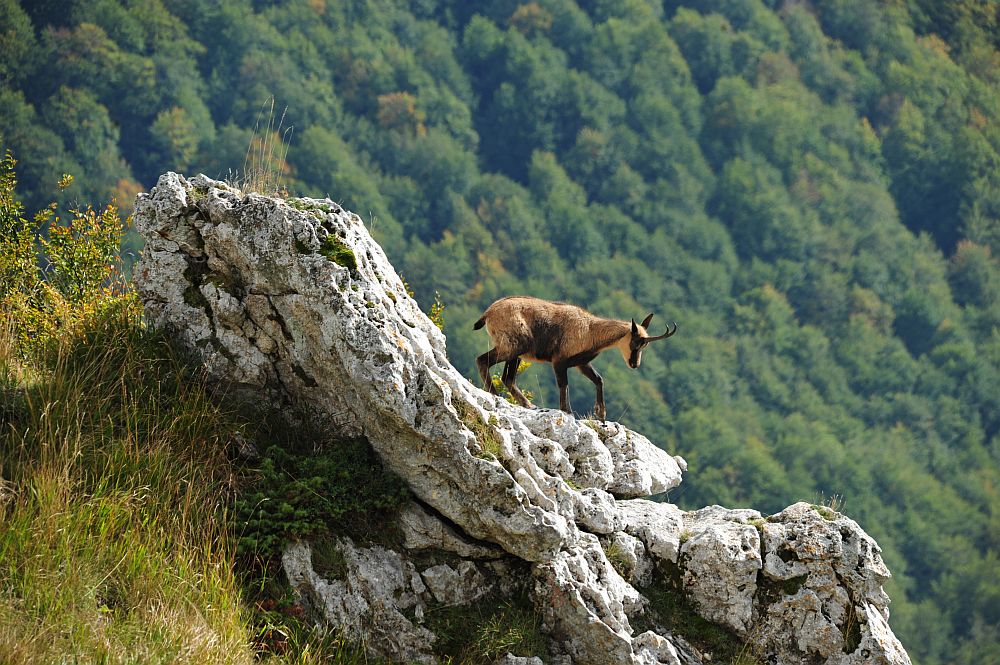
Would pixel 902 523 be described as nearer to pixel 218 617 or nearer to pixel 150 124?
pixel 150 124

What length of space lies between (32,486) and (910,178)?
462 feet

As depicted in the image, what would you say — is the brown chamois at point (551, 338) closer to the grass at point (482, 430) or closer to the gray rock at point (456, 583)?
the grass at point (482, 430)

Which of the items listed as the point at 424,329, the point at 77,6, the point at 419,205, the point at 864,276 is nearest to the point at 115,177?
the point at 77,6

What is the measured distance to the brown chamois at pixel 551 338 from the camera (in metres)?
13.4

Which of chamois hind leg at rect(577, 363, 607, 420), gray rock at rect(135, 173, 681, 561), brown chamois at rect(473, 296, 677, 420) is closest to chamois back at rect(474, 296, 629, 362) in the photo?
brown chamois at rect(473, 296, 677, 420)

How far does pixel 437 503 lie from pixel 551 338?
16.5 ft

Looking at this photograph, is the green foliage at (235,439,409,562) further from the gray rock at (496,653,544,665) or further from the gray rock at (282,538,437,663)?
the gray rock at (496,653,544,665)

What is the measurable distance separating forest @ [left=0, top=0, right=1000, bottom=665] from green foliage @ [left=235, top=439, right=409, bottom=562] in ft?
196

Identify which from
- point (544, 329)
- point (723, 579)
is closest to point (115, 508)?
point (723, 579)

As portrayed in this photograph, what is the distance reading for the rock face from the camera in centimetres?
877

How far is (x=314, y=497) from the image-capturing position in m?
8.75

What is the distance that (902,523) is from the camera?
92625mm

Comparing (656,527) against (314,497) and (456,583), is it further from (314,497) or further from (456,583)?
(314,497)

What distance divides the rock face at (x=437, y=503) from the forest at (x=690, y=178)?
59.0m
